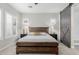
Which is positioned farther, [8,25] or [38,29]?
[38,29]

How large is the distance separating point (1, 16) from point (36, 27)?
159 centimetres

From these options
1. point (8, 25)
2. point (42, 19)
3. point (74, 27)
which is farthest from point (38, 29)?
point (8, 25)

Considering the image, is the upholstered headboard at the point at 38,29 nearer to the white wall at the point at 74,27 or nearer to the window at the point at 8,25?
the white wall at the point at 74,27

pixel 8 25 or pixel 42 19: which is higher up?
pixel 42 19

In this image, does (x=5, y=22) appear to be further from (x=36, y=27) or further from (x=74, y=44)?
(x=74, y=44)

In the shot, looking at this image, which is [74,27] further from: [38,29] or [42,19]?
[38,29]

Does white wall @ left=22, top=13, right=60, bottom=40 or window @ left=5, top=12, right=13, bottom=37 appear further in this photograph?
white wall @ left=22, top=13, right=60, bottom=40

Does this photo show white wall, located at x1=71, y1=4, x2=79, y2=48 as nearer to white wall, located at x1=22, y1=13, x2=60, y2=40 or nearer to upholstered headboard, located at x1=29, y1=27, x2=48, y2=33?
white wall, located at x1=22, y1=13, x2=60, y2=40

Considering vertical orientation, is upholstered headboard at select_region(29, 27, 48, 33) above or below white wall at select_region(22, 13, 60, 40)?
below

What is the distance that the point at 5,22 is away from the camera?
1.96 m

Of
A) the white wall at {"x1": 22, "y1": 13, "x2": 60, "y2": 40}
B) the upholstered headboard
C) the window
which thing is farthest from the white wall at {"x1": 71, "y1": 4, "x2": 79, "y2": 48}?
the window

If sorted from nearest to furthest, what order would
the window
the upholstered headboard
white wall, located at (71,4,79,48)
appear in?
the window → white wall, located at (71,4,79,48) → the upholstered headboard

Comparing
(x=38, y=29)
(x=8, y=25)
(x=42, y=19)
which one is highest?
(x=42, y=19)
